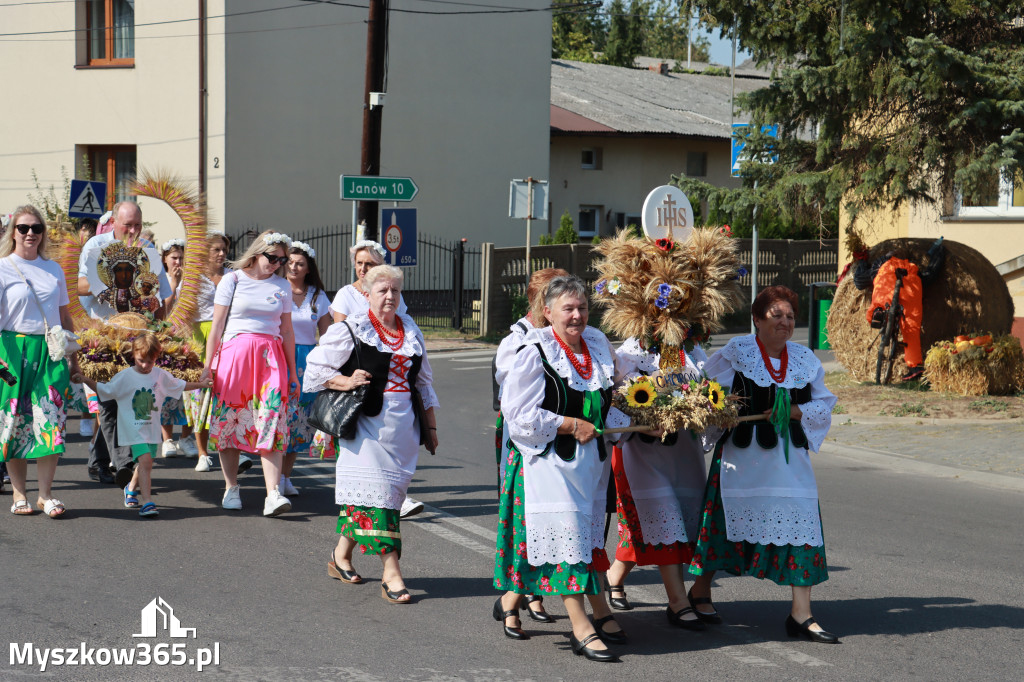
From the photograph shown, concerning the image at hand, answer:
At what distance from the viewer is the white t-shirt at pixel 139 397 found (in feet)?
26.1

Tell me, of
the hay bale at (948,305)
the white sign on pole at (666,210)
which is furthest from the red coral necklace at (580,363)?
the hay bale at (948,305)

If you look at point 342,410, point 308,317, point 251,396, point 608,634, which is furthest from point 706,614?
point 308,317

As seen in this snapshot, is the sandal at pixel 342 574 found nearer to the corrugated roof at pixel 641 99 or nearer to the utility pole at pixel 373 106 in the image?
the utility pole at pixel 373 106

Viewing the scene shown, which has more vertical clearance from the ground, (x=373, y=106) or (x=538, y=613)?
(x=373, y=106)

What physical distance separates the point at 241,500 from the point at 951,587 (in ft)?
16.0

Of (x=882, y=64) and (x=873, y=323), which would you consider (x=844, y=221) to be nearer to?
(x=873, y=323)

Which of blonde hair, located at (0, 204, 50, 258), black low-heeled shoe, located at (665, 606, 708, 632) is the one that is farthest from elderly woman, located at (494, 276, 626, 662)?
blonde hair, located at (0, 204, 50, 258)

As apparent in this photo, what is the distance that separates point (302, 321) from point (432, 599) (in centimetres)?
326

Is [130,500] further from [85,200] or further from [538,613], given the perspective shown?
[85,200]

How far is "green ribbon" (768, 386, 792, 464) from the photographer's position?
552 cm

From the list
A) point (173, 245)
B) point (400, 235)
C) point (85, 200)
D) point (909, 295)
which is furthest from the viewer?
point (400, 235)

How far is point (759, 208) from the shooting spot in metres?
14.4

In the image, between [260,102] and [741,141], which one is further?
[260,102]

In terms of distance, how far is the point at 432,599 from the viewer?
6.08 meters
